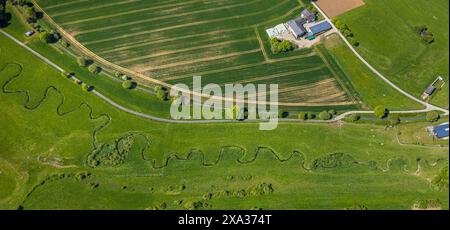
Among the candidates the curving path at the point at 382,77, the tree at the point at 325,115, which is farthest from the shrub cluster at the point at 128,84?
the curving path at the point at 382,77

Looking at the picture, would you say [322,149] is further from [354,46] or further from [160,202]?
[160,202]

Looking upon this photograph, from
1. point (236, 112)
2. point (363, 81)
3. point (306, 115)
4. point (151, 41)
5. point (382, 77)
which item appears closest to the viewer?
point (236, 112)

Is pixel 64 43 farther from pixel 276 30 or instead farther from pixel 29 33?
pixel 276 30

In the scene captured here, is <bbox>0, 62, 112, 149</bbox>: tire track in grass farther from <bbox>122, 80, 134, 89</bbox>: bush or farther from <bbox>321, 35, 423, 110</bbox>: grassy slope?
<bbox>321, 35, 423, 110</bbox>: grassy slope

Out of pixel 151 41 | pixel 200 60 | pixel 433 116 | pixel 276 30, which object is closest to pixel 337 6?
pixel 276 30

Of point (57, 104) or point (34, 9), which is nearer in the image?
point (57, 104)

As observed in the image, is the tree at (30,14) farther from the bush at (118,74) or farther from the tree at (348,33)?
the tree at (348,33)
